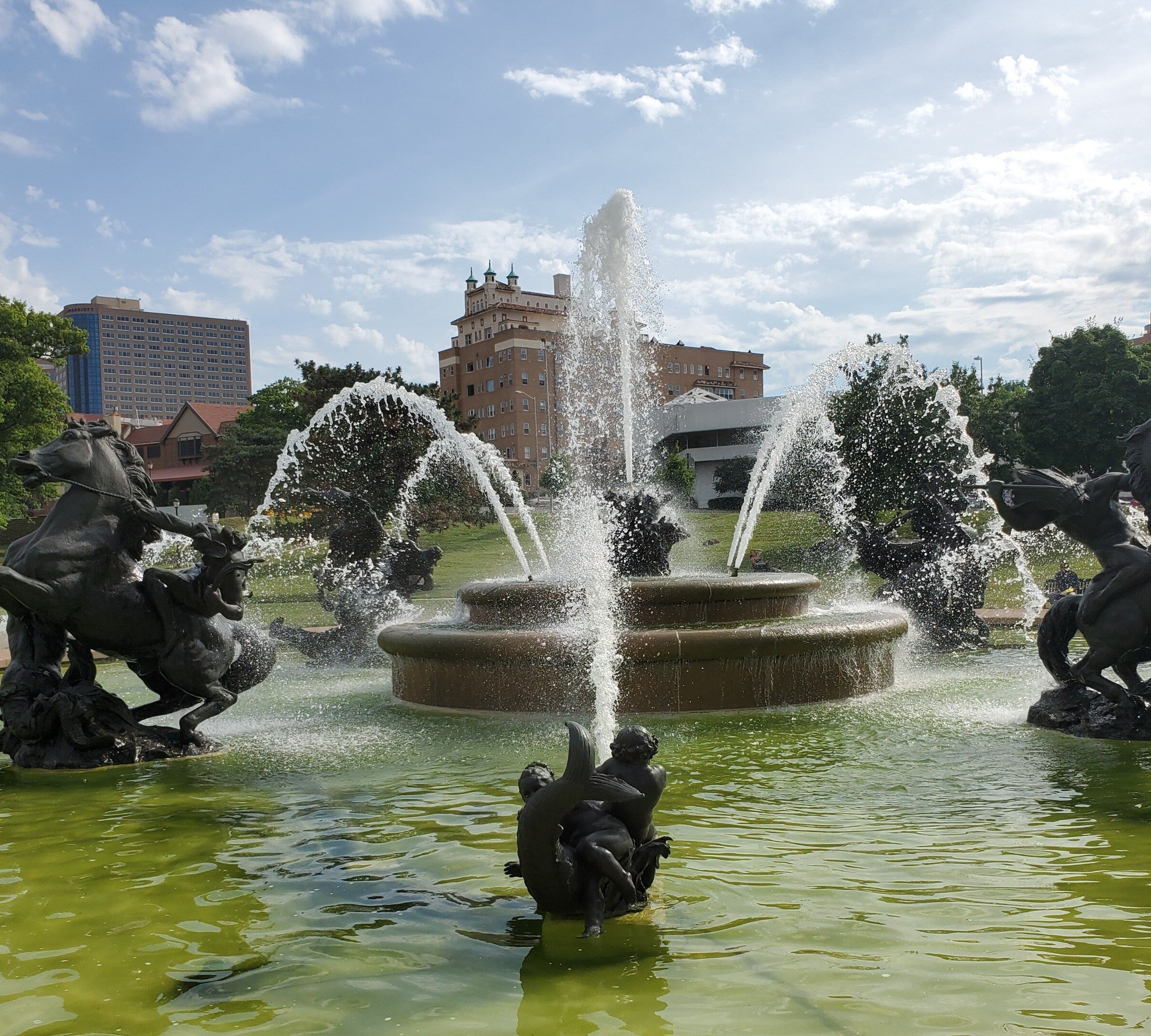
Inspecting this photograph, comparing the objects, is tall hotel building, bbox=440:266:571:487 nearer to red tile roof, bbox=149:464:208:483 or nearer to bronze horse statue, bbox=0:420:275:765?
red tile roof, bbox=149:464:208:483

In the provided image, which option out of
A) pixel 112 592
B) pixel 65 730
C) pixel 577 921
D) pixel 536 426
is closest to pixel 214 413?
pixel 536 426

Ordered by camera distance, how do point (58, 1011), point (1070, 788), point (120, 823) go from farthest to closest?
point (1070, 788) < point (120, 823) < point (58, 1011)

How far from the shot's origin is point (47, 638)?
759cm

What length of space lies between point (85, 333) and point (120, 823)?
150 feet

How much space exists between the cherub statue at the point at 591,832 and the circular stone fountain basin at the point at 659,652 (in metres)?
4.68

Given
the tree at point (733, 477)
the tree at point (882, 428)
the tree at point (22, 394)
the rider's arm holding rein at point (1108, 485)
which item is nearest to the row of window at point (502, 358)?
the tree at point (733, 477)

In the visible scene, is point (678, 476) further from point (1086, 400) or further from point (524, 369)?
point (524, 369)

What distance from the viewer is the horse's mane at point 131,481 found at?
25.7ft

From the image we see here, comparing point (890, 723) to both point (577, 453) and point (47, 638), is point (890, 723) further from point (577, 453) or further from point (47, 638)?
point (577, 453)

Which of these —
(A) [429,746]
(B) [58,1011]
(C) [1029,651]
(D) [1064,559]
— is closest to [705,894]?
(B) [58,1011]

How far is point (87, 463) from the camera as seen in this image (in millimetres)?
7676

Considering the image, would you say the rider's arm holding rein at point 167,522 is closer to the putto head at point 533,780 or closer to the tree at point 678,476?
the putto head at point 533,780

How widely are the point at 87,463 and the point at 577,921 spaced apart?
5378 millimetres

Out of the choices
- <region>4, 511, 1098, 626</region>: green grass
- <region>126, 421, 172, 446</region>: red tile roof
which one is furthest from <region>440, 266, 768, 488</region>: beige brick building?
<region>4, 511, 1098, 626</region>: green grass
